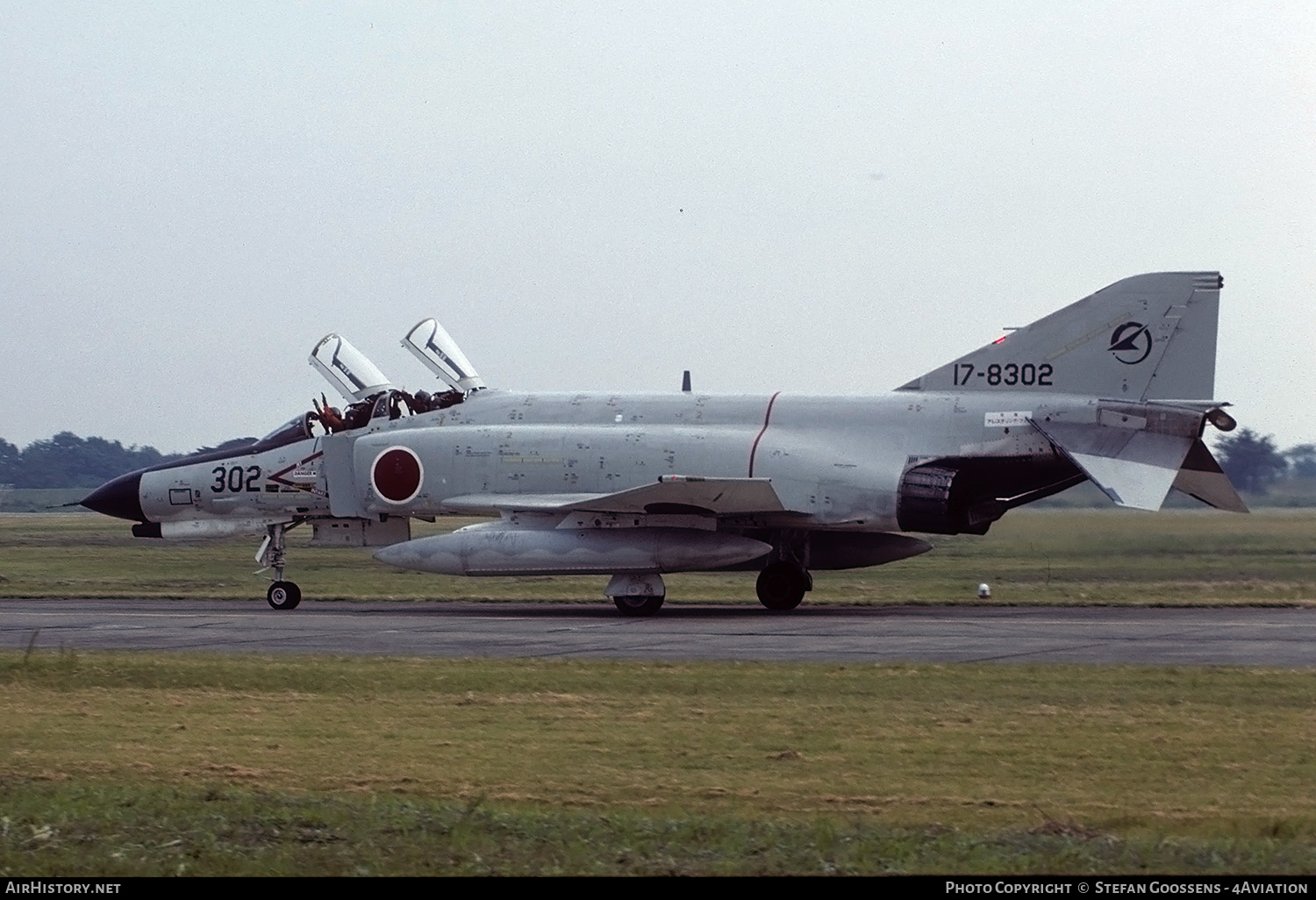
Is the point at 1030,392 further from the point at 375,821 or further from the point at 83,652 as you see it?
the point at 375,821

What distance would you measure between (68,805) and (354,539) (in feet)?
59.0

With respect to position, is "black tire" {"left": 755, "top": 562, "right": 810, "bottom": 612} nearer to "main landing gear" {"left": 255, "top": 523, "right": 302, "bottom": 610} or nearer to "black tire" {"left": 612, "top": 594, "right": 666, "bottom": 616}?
"black tire" {"left": 612, "top": 594, "right": 666, "bottom": 616}

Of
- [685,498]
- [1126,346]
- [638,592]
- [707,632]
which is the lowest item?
[707,632]

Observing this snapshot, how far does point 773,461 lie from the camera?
2344 centimetres

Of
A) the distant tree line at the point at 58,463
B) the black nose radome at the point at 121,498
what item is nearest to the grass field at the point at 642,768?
the black nose radome at the point at 121,498

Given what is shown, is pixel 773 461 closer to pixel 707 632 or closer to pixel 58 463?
pixel 707 632

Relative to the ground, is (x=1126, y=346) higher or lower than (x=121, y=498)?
higher

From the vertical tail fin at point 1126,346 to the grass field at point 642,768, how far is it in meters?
8.12

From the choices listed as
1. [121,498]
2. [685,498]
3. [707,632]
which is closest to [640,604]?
[685,498]

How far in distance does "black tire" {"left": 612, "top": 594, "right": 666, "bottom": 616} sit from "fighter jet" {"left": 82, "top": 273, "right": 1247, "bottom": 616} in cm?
2

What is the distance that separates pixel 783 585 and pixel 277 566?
27.4 ft

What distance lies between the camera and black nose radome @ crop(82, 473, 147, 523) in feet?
90.2

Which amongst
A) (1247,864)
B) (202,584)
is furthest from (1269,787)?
(202,584)

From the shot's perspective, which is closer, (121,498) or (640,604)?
(640,604)
